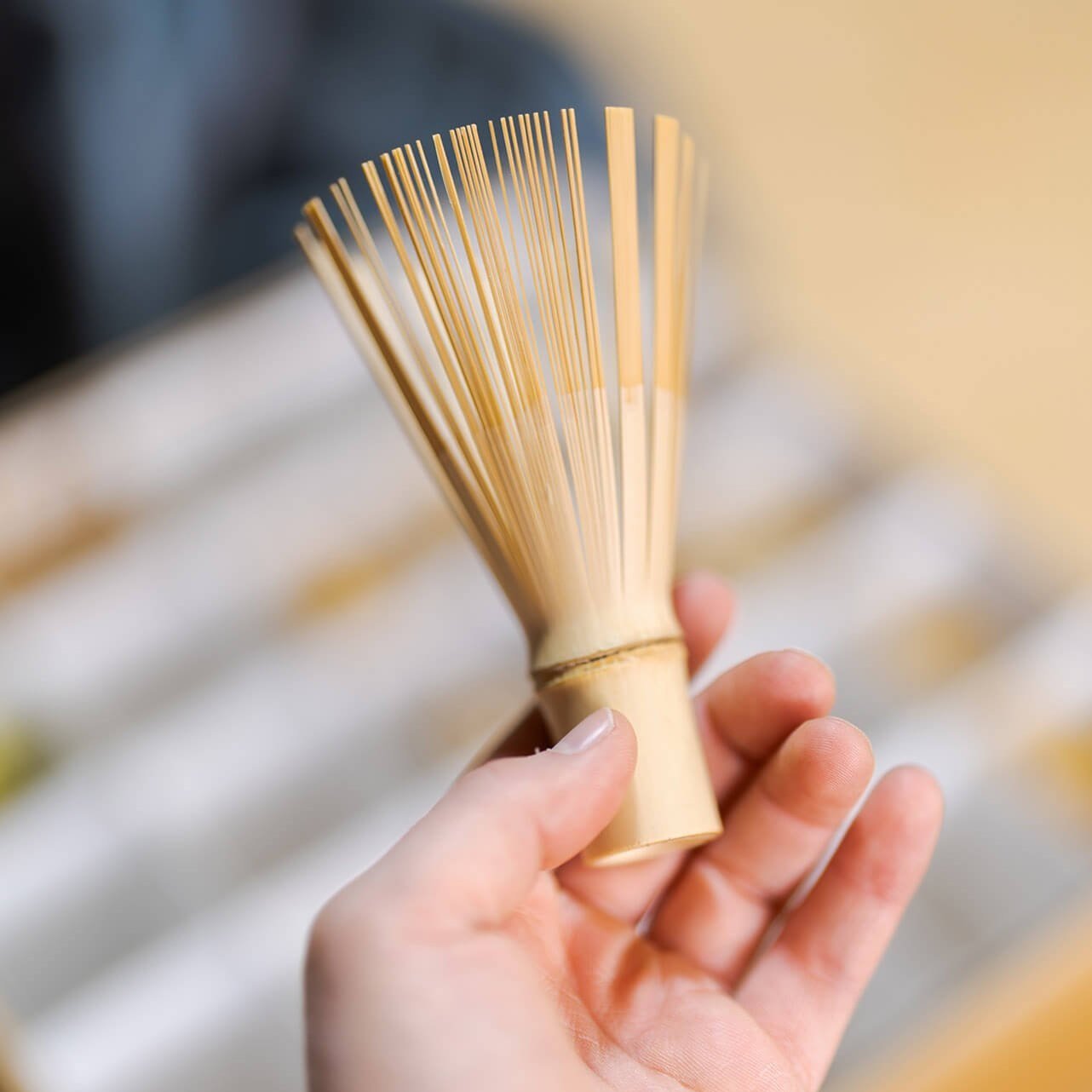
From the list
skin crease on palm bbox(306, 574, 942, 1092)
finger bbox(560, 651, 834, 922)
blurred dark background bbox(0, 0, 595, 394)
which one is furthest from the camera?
blurred dark background bbox(0, 0, 595, 394)

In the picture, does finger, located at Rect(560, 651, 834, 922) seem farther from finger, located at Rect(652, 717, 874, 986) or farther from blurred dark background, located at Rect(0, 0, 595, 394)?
blurred dark background, located at Rect(0, 0, 595, 394)

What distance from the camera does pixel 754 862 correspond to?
1.57ft

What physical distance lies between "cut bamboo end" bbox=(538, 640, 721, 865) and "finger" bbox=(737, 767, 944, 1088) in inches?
3.8

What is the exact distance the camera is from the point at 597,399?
0.39 meters

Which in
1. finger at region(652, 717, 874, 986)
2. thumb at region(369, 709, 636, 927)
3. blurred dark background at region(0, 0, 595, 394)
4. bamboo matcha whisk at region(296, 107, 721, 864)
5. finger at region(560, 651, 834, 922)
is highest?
blurred dark background at region(0, 0, 595, 394)

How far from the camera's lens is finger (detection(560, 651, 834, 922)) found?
45cm

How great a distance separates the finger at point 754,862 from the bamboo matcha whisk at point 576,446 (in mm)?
52

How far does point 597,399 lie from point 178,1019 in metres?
0.44

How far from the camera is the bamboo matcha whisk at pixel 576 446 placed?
0.38 meters

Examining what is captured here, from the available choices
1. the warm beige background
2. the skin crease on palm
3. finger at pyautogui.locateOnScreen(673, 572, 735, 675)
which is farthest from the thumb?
the warm beige background

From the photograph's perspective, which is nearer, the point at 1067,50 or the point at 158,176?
the point at 158,176

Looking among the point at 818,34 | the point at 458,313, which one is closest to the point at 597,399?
the point at 458,313

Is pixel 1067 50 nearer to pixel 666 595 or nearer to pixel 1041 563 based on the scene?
pixel 1041 563

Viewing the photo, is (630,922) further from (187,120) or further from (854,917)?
(187,120)
